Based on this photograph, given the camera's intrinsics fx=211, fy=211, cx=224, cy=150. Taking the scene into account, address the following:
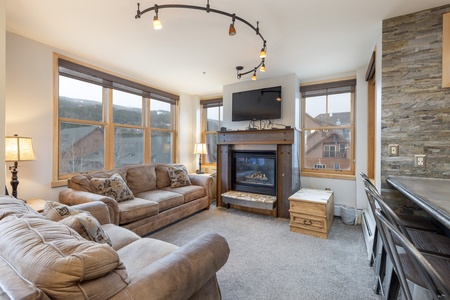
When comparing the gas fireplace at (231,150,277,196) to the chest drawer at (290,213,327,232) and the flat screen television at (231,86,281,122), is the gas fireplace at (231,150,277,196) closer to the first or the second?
the flat screen television at (231,86,281,122)

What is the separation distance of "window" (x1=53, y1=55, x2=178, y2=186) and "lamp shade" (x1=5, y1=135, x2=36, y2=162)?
0.64m

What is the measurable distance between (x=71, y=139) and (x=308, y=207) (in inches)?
147

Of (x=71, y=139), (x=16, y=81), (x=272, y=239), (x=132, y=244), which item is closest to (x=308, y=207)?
(x=272, y=239)

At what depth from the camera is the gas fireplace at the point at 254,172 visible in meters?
4.06

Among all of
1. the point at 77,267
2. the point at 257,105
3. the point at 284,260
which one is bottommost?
the point at 284,260

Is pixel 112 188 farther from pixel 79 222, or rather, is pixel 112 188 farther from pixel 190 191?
pixel 79 222

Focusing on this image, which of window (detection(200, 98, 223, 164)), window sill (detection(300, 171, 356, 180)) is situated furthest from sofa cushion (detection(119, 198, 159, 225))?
window sill (detection(300, 171, 356, 180))

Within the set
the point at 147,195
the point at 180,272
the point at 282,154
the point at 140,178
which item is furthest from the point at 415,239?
the point at 140,178

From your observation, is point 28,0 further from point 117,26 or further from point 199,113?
point 199,113

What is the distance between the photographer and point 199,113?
18.1 feet

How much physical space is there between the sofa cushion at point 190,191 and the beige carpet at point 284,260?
381mm

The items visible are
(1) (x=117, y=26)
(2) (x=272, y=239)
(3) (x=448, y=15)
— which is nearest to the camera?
(3) (x=448, y=15)

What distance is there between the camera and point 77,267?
0.78 metres

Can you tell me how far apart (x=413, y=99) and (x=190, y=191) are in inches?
129
